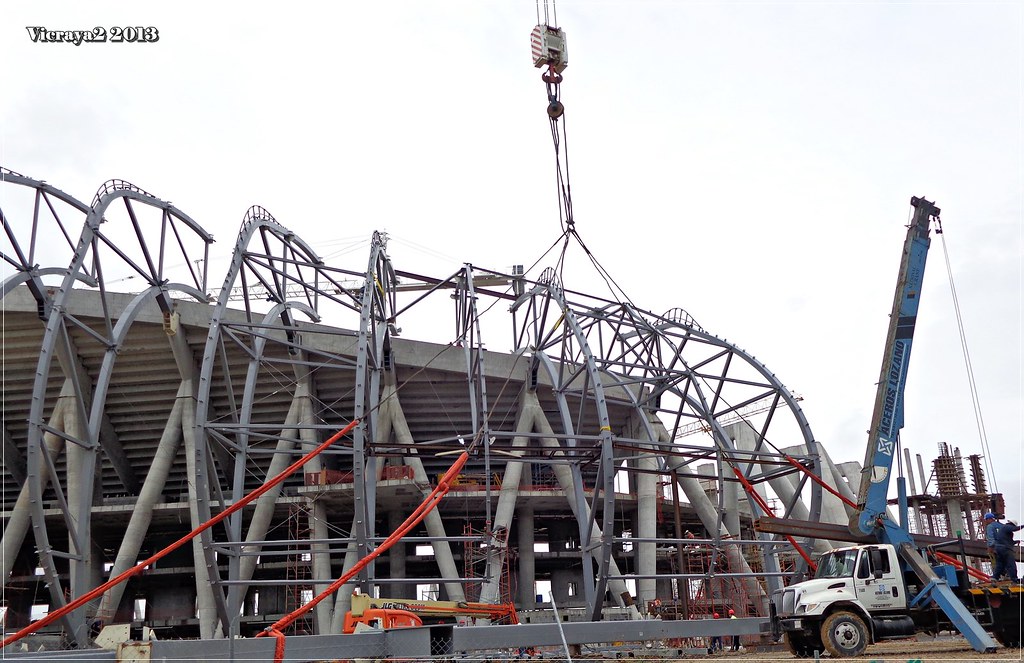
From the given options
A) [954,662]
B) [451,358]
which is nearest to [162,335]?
[451,358]

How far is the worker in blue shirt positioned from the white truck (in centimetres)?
60

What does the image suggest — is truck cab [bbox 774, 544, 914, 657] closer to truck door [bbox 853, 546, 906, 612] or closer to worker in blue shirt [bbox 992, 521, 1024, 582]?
truck door [bbox 853, 546, 906, 612]

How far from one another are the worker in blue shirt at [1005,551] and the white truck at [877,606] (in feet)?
1.98

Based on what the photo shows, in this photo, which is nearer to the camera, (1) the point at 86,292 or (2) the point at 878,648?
(2) the point at 878,648

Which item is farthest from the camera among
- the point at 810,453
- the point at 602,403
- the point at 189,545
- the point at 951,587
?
the point at 189,545

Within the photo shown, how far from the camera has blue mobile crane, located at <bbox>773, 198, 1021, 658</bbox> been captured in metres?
19.2

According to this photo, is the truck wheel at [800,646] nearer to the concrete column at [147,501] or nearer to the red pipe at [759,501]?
the red pipe at [759,501]

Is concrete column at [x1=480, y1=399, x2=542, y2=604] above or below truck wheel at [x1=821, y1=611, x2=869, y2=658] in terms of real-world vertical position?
above

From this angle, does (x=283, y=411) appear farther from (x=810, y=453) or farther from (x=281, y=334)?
(x=810, y=453)

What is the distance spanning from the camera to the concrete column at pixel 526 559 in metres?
47.2

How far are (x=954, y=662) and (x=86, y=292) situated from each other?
1475 inches

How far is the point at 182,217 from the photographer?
35.0m

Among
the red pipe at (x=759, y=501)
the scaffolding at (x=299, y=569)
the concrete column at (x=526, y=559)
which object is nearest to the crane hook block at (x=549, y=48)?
the red pipe at (x=759, y=501)

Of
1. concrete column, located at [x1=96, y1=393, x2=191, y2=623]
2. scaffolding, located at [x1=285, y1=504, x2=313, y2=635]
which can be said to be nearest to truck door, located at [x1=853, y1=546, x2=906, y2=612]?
scaffolding, located at [x1=285, y1=504, x2=313, y2=635]
